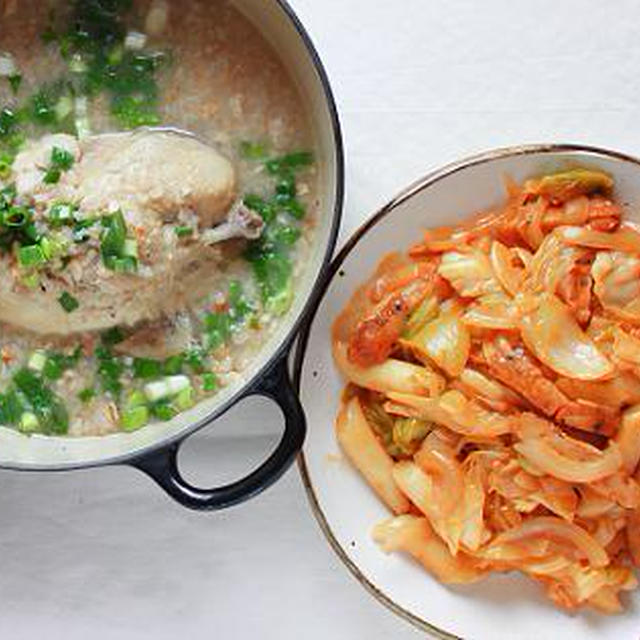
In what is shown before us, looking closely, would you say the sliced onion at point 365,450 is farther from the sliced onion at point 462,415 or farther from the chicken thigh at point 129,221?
the chicken thigh at point 129,221

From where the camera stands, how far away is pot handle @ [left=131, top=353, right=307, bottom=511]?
1.67m

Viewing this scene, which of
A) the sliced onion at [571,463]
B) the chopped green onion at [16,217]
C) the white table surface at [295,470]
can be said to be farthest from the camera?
the white table surface at [295,470]

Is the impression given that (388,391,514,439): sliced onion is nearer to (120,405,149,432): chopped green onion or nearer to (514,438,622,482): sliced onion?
(514,438,622,482): sliced onion

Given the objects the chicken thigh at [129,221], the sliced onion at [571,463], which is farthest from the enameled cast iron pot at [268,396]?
the sliced onion at [571,463]

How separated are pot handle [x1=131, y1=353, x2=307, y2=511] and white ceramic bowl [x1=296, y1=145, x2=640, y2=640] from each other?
0.38 feet

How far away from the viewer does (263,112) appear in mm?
1767

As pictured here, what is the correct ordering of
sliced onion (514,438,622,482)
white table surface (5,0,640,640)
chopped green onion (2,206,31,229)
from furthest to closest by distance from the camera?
white table surface (5,0,640,640), sliced onion (514,438,622,482), chopped green onion (2,206,31,229)

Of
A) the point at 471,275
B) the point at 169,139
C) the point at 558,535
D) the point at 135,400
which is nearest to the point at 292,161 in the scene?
the point at 169,139

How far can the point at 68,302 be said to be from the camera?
168cm

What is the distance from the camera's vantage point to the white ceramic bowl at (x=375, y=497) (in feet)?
5.85

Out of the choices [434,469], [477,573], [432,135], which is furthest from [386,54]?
[477,573]

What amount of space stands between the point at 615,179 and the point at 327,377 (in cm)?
50

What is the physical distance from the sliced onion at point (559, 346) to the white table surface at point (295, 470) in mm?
314

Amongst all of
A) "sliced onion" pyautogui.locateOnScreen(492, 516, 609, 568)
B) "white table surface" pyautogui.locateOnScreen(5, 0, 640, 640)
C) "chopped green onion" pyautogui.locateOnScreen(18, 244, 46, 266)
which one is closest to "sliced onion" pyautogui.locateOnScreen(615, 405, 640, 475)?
"sliced onion" pyautogui.locateOnScreen(492, 516, 609, 568)
